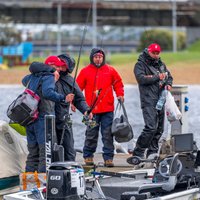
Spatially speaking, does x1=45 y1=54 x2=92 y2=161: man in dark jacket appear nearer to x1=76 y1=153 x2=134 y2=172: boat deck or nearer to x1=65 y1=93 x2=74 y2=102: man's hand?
x1=65 y1=93 x2=74 y2=102: man's hand

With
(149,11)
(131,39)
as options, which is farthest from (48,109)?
(131,39)

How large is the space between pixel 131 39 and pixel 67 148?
10270 cm

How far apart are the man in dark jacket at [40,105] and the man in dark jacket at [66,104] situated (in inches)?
10.8

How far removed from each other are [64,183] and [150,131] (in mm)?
3759

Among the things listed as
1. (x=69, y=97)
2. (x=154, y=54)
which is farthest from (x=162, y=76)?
(x=69, y=97)

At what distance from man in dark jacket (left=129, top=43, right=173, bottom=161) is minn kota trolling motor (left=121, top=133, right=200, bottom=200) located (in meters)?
2.58

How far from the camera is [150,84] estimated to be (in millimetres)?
10875

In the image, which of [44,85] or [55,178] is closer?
[55,178]

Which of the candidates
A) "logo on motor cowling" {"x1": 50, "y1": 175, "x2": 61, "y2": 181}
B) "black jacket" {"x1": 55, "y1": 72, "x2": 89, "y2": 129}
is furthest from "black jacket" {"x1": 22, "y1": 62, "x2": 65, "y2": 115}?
"logo on motor cowling" {"x1": 50, "y1": 175, "x2": 61, "y2": 181}

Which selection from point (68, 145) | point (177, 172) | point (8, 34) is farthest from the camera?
point (8, 34)

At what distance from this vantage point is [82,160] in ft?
38.5

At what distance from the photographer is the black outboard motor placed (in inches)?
289

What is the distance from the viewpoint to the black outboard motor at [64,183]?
734cm

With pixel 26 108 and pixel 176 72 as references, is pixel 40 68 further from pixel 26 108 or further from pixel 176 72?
pixel 176 72
